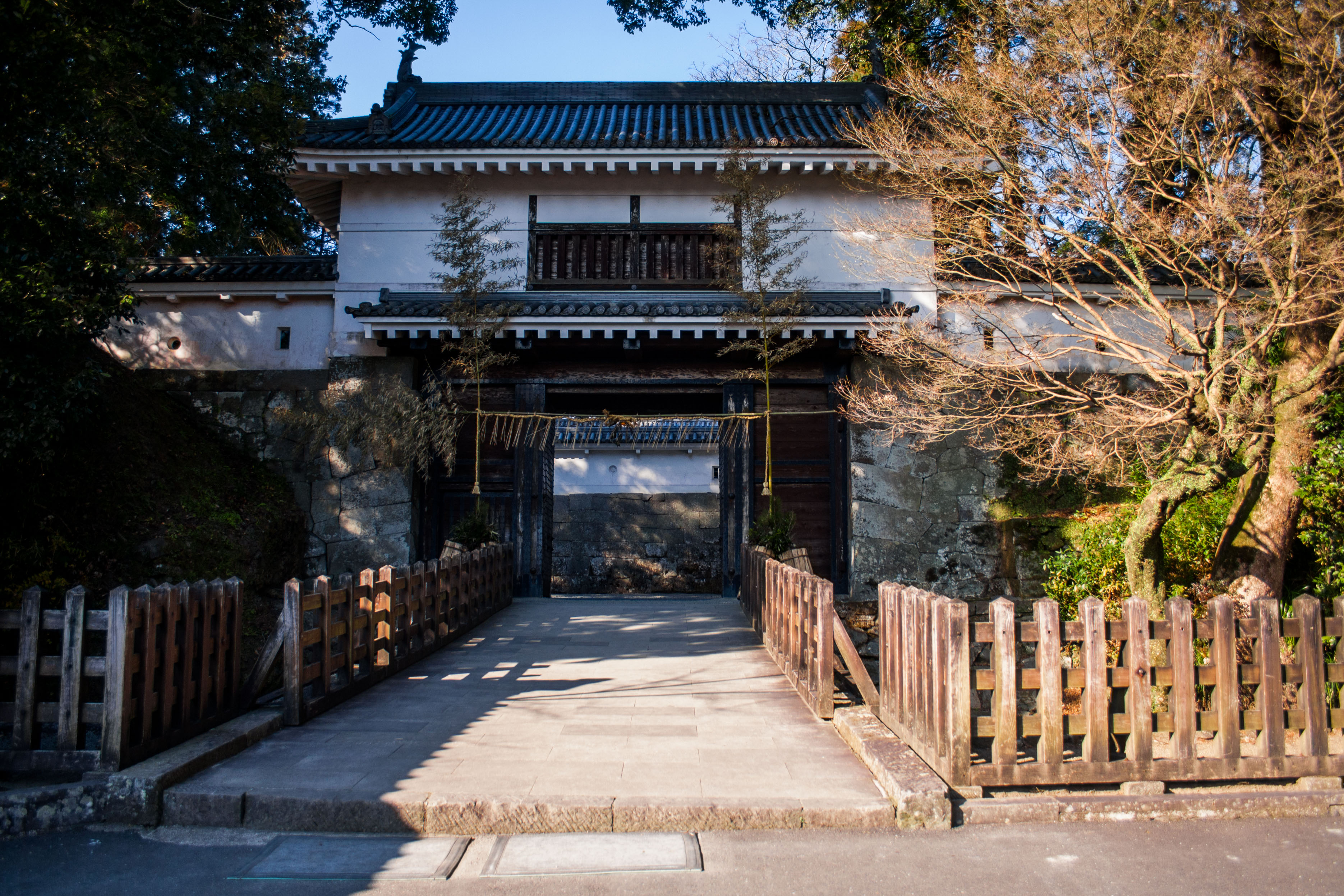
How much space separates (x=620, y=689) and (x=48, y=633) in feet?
14.1

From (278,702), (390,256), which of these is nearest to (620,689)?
(278,702)

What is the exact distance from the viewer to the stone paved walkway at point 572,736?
3.84 metres

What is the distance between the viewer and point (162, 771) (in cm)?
376

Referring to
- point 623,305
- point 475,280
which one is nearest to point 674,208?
point 623,305

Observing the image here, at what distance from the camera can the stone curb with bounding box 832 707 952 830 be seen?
3604mm

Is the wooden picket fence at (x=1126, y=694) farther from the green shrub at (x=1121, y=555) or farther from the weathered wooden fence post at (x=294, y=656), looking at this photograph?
the green shrub at (x=1121, y=555)

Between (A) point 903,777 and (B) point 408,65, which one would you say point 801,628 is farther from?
(B) point 408,65

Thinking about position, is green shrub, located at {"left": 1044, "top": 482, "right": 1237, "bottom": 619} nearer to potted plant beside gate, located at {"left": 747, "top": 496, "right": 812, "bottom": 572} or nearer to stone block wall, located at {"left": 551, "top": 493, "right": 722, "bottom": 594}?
potted plant beside gate, located at {"left": 747, "top": 496, "right": 812, "bottom": 572}

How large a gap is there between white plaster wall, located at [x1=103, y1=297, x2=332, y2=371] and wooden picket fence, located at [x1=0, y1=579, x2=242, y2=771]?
7996mm

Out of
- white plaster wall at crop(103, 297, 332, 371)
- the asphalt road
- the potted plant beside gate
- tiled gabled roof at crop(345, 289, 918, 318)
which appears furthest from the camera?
white plaster wall at crop(103, 297, 332, 371)

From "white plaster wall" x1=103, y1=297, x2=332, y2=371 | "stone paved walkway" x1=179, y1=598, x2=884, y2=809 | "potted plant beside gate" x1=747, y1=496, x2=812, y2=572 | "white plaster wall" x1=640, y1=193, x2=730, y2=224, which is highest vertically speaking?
"white plaster wall" x1=640, y1=193, x2=730, y2=224

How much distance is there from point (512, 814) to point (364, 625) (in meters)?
2.80

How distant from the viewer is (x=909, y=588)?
4.46 m

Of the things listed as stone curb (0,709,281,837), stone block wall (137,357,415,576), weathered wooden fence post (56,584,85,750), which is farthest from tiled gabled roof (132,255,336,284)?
stone curb (0,709,281,837)
